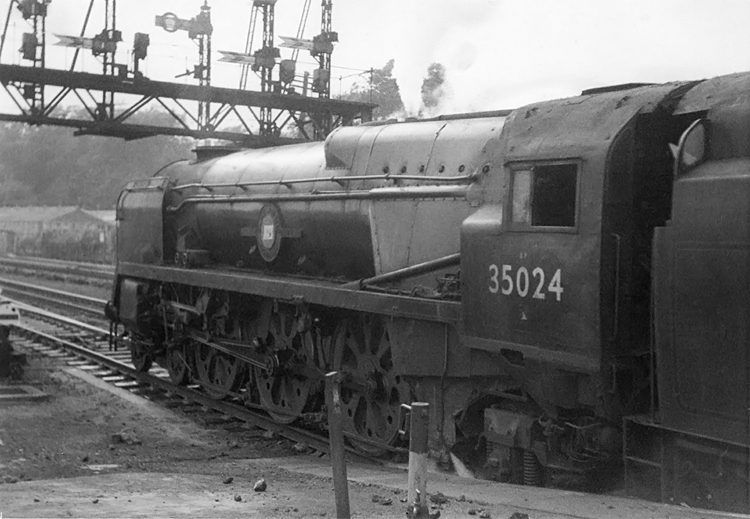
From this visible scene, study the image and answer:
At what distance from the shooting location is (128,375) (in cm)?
1390

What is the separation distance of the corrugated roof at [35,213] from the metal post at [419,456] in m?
32.0

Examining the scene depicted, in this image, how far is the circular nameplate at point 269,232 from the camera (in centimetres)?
1059

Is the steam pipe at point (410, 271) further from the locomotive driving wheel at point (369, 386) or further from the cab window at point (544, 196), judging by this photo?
the cab window at point (544, 196)

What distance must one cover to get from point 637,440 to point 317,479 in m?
2.77

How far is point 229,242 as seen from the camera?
39.6 ft

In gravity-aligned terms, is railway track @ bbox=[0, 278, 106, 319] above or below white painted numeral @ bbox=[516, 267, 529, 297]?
below

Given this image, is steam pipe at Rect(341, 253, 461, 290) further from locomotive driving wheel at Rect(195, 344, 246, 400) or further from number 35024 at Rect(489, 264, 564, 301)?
locomotive driving wheel at Rect(195, 344, 246, 400)

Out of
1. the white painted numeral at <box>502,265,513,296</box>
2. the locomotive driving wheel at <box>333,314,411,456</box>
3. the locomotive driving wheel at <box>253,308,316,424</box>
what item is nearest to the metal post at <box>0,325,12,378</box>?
the locomotive driving wheel at <box>253,308,316,424</box>

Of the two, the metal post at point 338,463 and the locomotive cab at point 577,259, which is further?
the locomotive cab at point 577,259

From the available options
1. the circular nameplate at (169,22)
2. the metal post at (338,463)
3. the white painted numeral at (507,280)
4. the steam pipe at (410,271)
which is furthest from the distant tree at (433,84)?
the metal post at (338,463)

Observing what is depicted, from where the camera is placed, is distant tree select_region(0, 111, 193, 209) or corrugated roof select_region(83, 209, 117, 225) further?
corrugated roof select_region(83, 209, 117, 225)

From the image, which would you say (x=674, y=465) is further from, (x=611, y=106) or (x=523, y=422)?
(x=611, y=106)

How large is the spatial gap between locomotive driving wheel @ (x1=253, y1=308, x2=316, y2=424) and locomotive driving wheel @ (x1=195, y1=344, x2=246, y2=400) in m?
0.85

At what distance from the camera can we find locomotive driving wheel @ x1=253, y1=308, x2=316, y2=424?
33.1ft
